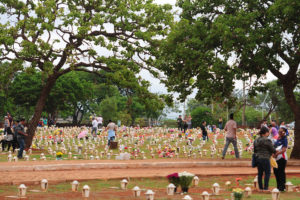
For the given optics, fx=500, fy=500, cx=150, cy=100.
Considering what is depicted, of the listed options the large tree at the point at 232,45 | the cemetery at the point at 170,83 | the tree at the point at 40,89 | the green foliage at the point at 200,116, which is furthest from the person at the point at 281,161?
the tree at the point at 40,89

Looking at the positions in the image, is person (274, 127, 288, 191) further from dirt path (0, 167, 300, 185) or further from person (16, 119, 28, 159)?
person (16, 119, 28, 159)

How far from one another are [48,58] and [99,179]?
1257 centimetres

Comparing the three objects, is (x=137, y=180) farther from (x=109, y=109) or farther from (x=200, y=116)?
(x=109, y=109)

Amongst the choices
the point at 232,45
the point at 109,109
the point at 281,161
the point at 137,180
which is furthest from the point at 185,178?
the point at 109,109

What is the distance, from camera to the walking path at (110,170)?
13.6 metres

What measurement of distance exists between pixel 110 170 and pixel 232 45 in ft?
22.5

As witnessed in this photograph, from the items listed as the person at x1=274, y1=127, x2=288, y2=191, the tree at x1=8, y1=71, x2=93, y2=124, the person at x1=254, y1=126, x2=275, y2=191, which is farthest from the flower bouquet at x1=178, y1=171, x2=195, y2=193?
the tree at x1=8, y1=71, x2=93, y2=124

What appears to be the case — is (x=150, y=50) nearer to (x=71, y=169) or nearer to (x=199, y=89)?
(x=199, y=89)

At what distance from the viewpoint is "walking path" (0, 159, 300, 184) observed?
13617mm

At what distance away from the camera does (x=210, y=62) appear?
1977 centimetres

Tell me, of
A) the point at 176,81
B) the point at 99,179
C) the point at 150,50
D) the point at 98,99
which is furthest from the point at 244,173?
the point at 98,99

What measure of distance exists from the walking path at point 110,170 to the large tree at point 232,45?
3.28m

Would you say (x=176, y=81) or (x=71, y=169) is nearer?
(x=71, y=169)

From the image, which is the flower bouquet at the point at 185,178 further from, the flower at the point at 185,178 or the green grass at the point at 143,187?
the green grass at the point at 143,187
